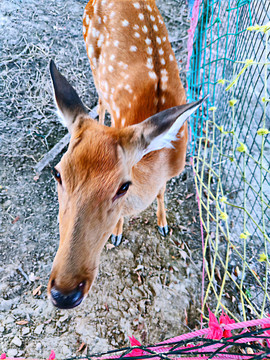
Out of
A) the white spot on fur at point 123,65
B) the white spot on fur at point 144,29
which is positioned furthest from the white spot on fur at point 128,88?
the white spot on fur at point 144,29

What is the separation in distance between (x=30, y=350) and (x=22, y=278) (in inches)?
25.9

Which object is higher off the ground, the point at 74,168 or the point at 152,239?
the point at 74,168

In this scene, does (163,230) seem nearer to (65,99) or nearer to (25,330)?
(25,330)

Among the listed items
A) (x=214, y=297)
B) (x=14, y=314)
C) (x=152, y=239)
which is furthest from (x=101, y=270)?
(x=214, y=297)

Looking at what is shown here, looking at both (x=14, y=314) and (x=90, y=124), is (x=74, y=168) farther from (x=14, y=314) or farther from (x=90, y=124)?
(x=14, y=314)

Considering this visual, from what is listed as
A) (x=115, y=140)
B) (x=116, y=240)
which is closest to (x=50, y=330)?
(x=116, y=240)

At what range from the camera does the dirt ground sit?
2.51 meters

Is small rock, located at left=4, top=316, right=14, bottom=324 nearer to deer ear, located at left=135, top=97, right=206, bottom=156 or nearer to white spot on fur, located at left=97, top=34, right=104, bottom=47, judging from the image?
deer ear, located at left=135, top=97, right=206, bottom=156

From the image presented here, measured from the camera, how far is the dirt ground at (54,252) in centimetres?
251

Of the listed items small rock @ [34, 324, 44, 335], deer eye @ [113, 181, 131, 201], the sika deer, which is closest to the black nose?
the sika deer

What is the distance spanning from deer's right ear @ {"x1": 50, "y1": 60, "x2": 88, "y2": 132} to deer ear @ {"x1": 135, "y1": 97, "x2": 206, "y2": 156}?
0.46 metres

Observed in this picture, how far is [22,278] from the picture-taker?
2.77 metres

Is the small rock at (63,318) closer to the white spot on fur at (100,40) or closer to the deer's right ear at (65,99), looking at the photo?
the deer's right ear at (65,99)

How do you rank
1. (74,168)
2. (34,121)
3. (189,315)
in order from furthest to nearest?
1. (34,121)
2. (189,315)
3. (74,168)
